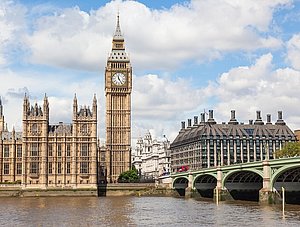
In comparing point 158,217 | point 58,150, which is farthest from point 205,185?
point 158,217

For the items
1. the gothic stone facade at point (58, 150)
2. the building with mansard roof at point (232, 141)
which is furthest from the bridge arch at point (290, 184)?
the building with mansard roof at point (232, 141)

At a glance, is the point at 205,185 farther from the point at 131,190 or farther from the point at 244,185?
the point at 244,185

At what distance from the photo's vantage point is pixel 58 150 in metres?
113

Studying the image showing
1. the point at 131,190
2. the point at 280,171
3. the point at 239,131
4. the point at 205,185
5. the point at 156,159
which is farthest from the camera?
the point at 156,159

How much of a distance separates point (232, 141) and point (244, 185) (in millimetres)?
59537

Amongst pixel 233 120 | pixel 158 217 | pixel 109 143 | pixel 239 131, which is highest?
pixel 233 120

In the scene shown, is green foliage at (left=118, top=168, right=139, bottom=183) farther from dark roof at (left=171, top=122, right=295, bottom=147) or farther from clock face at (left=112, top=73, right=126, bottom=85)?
dark roof at (left=171, top=122, right=295, bottom=147)

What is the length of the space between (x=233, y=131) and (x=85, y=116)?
4702 centimetres

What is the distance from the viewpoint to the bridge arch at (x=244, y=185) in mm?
86625

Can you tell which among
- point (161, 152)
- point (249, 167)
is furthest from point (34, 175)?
point (161, 152)

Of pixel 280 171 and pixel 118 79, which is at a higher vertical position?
pixel 118 79

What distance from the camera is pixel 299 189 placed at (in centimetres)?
7619

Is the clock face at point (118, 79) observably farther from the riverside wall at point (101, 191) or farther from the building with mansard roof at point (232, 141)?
the riverside wall at point (101, 191)

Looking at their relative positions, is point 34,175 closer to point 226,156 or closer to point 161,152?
point 226,156
